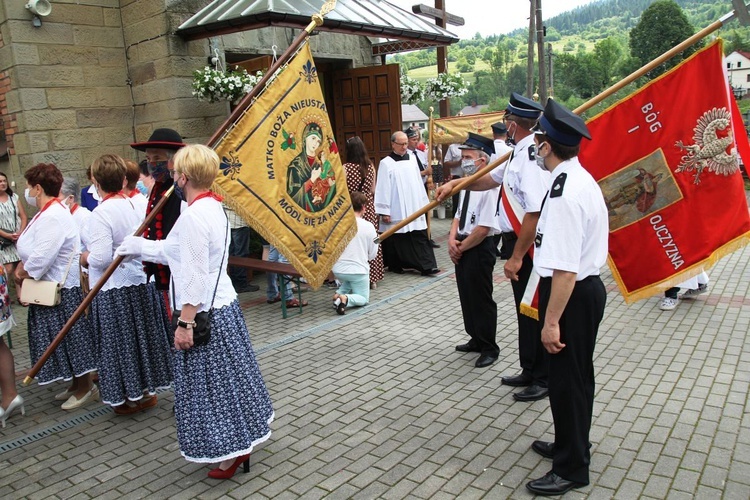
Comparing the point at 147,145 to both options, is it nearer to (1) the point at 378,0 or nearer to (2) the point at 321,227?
(2) the point at 321,227

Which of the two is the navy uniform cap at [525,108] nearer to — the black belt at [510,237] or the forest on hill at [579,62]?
the black belt at [510,237]

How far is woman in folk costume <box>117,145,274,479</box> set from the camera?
3240 mm

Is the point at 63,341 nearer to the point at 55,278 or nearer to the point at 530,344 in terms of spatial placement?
the point at 55,278

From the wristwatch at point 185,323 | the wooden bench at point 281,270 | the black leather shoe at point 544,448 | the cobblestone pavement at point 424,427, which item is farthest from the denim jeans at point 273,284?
the black leather shoe at point 544,448

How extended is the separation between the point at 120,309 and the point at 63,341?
749 millimetres

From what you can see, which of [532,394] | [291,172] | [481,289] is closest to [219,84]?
[291,172]

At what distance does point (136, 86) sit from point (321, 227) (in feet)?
16.2

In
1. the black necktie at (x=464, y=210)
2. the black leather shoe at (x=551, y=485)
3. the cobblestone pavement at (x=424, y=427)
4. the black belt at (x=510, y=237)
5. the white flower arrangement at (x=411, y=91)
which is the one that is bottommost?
the cobblestone pavement at (x=424, y=427)

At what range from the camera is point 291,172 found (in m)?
4.77

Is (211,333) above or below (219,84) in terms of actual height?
below

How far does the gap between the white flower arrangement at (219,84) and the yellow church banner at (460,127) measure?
5.13m

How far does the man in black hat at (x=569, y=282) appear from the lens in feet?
9.77

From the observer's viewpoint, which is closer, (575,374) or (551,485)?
(575,374)

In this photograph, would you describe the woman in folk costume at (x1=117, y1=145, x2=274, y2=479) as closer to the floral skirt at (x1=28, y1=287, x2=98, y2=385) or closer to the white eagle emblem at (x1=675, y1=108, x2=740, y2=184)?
the floral skirt at (x1=28, y1=287, x2=98, y2=385)
